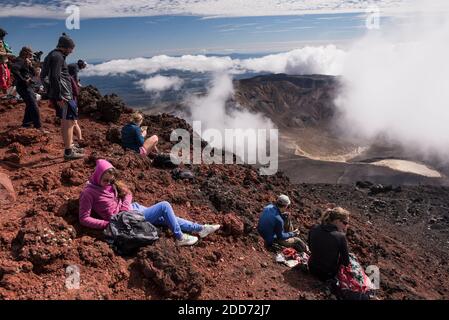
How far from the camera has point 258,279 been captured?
20.6 feet

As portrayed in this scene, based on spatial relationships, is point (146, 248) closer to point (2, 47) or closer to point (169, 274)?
point (169, 274)

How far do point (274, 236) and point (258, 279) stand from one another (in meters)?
1.35

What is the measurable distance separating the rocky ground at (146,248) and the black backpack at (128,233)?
A: 0.12 meters

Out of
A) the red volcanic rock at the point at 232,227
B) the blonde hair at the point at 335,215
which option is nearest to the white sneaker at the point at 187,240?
the red volcanic rock at the point at 232,227

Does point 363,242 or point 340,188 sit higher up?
point 363,242

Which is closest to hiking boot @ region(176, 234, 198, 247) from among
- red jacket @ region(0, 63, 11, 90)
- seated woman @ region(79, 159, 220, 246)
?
seated woman @ region(79, 159, 220, 246)

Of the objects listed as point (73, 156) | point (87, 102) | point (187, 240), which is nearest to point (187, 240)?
point (187, 240)

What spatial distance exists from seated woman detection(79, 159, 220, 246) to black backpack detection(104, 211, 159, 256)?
151 millimetres

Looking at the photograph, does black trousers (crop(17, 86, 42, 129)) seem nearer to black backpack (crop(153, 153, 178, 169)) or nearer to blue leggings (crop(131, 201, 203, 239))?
black backpack (crop(153, 153, 178, 169))

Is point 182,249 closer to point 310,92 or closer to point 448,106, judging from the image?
point 310,92

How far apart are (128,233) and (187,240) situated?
104 centimetres

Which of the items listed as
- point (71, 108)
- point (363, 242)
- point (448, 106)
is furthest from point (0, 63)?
point (448, 106)

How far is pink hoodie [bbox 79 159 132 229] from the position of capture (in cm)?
567

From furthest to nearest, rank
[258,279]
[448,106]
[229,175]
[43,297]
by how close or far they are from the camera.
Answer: [448,106], [229,175], [258,279], [43,297]
